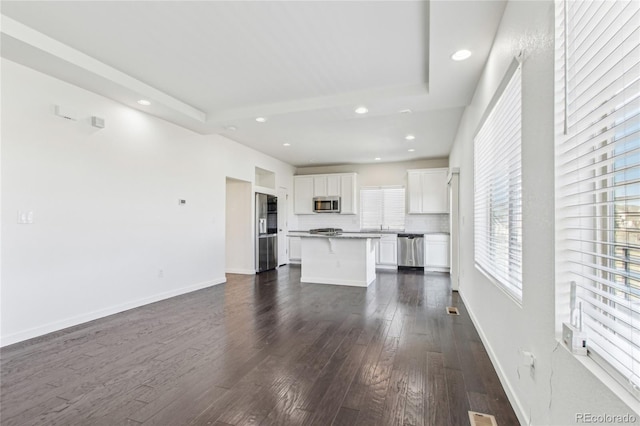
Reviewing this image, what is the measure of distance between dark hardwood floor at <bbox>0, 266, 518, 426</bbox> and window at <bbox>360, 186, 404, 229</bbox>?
4.15 metres

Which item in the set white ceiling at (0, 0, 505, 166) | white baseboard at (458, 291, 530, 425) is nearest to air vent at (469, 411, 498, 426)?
white baseboard at (458, 291, 530, 425)

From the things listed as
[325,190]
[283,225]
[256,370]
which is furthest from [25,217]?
[325,190]

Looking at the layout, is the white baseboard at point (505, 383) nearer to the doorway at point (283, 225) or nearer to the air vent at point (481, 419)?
the air vent at point (481, 419)

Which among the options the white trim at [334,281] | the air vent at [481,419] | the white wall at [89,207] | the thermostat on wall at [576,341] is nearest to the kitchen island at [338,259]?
the white trim at [334,281]

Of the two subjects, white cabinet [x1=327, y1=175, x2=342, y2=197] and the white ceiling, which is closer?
the white ceiling

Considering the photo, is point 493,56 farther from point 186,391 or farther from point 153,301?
point 153,301

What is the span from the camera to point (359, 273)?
5441mm

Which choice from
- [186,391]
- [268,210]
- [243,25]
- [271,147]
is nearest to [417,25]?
[243,25]

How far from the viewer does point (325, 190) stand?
823cm

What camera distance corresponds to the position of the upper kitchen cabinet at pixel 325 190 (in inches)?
317

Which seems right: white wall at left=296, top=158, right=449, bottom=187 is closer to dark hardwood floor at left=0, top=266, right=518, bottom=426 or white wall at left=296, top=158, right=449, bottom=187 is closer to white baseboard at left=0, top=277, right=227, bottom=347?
dark hardwood floor at left=0, top=266, right=518, bottom=426

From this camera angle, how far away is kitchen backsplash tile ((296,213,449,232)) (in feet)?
25.1

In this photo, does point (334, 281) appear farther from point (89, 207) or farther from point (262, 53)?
point (262, 53)

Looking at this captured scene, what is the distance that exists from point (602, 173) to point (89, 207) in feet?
14.6
